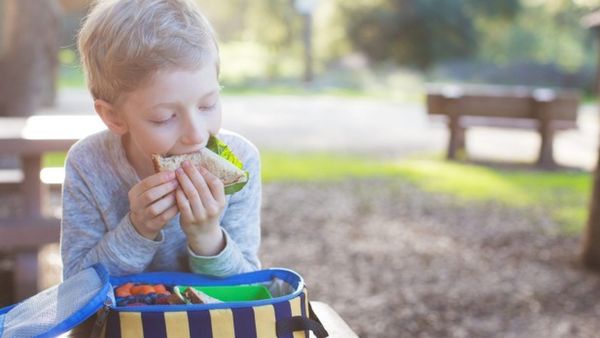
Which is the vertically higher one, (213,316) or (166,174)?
(166,174)

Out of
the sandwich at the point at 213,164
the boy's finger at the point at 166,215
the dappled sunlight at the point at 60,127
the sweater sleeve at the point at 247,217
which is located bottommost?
the dappled sunlight at the point at 60,127

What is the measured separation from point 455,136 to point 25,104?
5976 millimetres

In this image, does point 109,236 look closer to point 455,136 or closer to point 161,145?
point 161,145

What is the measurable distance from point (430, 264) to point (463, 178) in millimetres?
3674

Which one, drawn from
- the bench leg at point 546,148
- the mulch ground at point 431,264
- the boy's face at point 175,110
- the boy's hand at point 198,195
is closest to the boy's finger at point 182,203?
the boy's hand at point 198,195

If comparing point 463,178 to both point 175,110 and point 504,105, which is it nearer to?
point 504,105

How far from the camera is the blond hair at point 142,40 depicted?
1.62 metres

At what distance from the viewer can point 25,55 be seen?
31.6 ft

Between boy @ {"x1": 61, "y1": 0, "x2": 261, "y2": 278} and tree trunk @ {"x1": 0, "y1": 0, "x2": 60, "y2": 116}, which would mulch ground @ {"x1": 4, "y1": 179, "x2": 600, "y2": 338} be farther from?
tree trunk @ {"x1": 0, "y1": 0, "x2": 60, "y2": 116}

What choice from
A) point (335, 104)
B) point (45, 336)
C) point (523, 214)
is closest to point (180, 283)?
point (45, 336)

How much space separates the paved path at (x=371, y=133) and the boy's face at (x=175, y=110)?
368 inches

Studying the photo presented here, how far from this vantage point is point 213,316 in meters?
1.41

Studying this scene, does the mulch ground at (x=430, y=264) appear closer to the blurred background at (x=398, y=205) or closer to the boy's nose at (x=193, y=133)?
the blurred background at (x=398, y=205)

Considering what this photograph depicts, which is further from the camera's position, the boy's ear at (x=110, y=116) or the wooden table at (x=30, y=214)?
the wooden table at (x=30, y=214)
